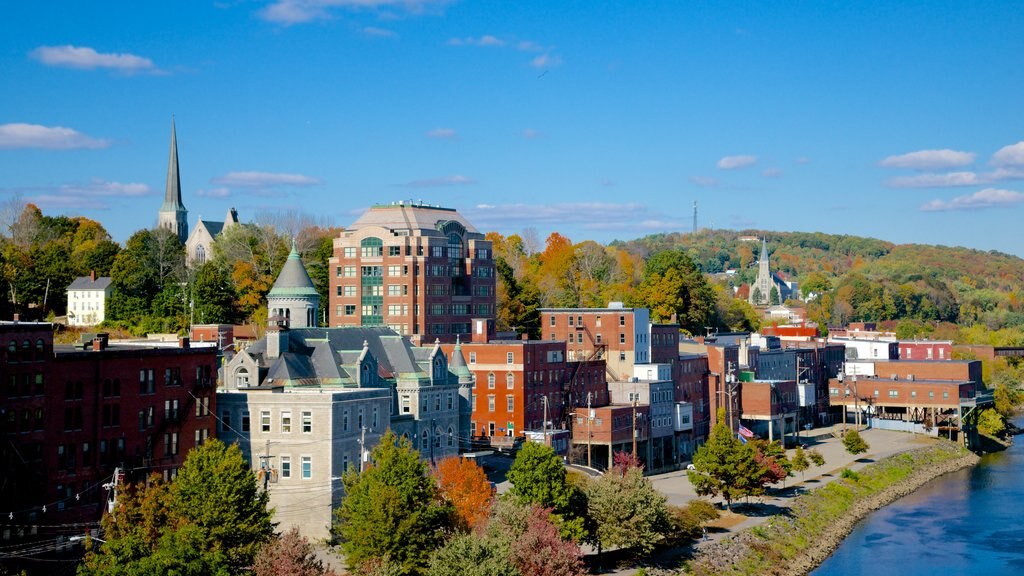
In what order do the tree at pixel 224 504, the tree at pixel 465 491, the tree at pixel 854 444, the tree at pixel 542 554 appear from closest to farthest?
1. the tree at pixel 224 504
2. the tree at pixel 542 554
3. the tree at pixel 465 491
4. the tree at pixel 854 444

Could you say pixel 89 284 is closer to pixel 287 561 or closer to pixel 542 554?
pixel 542 554

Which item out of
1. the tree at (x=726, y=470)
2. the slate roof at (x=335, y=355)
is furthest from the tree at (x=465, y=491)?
the tree at (x=726, y=470)

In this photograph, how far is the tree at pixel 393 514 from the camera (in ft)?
212

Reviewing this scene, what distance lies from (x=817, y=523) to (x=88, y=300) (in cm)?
8935

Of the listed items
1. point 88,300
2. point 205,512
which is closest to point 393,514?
point 205,512

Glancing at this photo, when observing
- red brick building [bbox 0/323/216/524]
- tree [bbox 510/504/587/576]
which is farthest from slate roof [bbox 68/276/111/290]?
tree [bbox 510/504/587/576]

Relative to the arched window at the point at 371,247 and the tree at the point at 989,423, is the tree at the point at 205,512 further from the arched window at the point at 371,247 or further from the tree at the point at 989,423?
the tree at the point at 989,423

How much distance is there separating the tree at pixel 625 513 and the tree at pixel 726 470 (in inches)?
628

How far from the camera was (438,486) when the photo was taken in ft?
252

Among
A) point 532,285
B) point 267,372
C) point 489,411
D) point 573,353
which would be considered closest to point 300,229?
point 532,285

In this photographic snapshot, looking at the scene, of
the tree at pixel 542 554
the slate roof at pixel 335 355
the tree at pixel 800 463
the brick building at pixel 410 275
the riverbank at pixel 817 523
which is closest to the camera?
the tree at pixel 542 554

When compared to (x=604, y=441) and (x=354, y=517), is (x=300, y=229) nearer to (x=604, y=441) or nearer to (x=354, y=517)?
(x=604, y=441)

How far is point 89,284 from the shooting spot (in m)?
150

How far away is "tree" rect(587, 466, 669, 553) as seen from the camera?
7644cm
